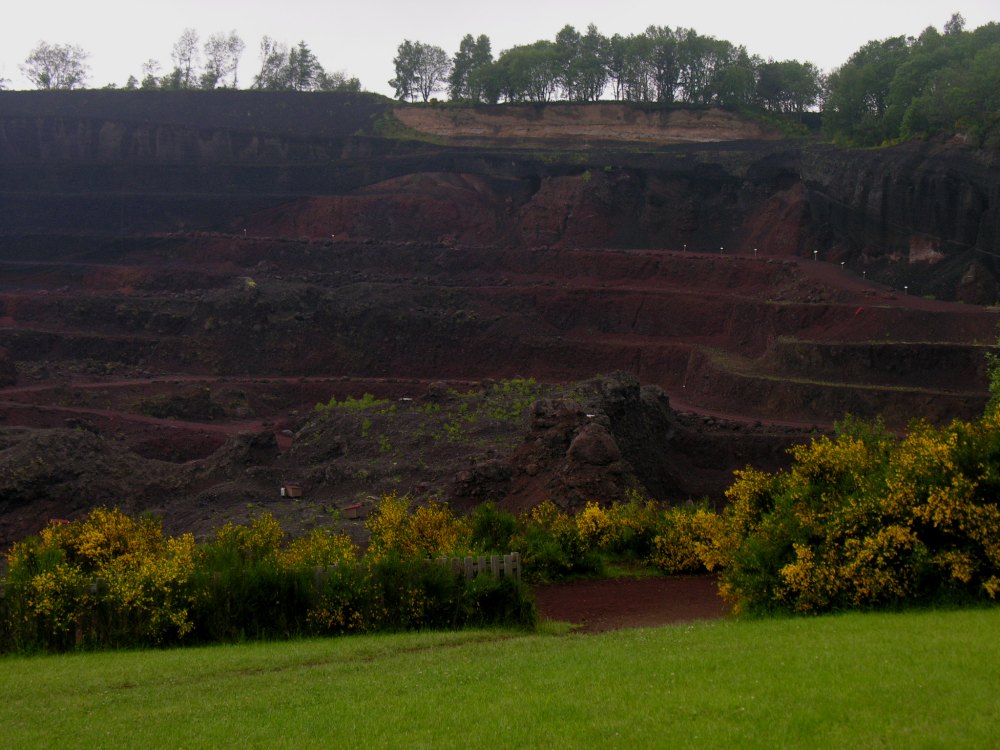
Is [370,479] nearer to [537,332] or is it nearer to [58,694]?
[58,694]

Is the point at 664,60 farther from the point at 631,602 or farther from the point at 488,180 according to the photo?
the point at 631,602

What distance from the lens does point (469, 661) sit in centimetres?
1116

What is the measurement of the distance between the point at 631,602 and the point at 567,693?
→ 7.40 m

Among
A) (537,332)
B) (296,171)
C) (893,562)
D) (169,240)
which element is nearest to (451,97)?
(296,171)

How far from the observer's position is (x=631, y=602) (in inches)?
636

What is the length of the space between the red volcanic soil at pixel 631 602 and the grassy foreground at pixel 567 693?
2.40 m

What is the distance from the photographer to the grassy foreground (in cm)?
768

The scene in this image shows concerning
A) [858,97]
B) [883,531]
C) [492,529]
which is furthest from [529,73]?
[883,531]

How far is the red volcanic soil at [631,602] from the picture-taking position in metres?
14.8

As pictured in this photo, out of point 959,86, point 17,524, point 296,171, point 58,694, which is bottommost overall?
point 17,524

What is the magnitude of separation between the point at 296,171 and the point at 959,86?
38526 millimetres

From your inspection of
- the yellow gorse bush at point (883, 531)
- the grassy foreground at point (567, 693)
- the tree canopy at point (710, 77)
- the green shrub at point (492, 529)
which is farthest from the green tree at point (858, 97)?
the grassy foreground at point (567, 693)

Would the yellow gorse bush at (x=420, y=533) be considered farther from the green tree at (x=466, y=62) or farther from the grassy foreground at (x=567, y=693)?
the green tree at (x=466, y=62)

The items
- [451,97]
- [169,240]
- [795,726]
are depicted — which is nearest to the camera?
[795,726]
